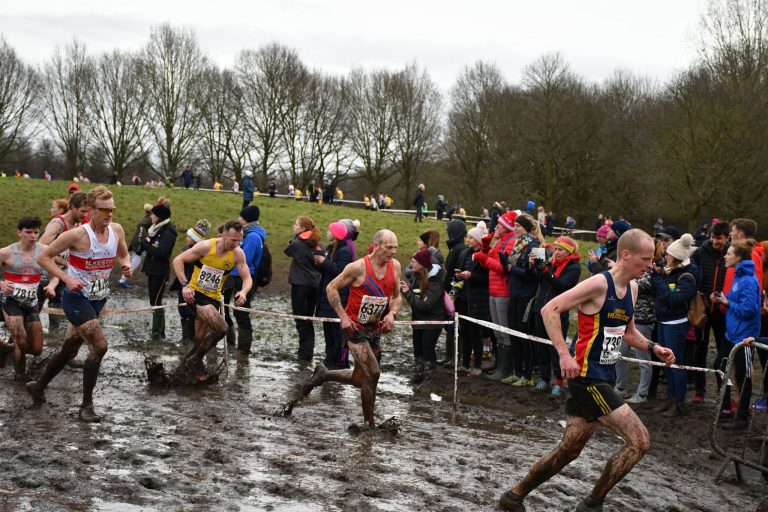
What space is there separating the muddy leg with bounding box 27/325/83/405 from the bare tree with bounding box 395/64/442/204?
52.6m

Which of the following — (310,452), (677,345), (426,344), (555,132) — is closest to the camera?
(310,452)

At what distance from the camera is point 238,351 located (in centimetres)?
1359

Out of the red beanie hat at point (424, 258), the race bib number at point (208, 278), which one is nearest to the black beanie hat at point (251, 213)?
the race bib number at point (208, 278)

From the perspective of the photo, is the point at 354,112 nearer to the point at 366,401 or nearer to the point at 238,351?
the point at 238,351

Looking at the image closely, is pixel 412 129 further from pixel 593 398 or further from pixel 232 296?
pixel 593 398

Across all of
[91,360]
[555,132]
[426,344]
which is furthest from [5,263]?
[555,132]

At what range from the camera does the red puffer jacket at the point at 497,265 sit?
37.5 feet

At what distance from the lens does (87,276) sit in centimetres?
851

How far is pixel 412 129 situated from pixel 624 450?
56.2 meters

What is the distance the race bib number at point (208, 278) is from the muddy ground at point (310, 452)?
1.28 metres

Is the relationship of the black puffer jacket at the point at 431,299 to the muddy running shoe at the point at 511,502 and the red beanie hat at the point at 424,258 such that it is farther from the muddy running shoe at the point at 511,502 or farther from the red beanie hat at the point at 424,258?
the muddy running shoe at the point at 511,502

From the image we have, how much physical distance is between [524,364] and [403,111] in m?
51.2

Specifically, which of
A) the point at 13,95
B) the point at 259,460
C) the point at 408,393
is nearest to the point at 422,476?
the point at 259,460

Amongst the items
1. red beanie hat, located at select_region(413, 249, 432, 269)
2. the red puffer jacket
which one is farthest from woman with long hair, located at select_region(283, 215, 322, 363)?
the red puffer jacket
